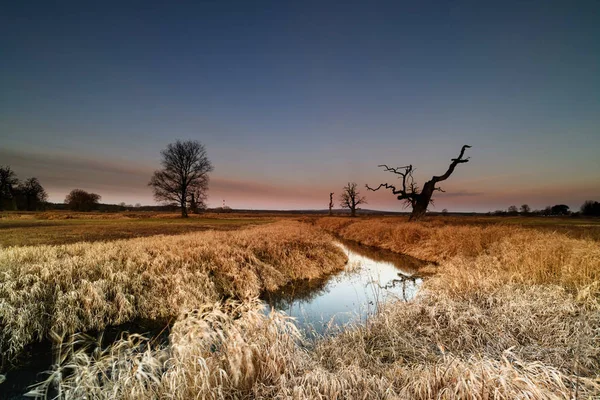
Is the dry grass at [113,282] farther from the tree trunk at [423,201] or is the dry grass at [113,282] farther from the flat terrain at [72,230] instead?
the tree trunk at [423,201]

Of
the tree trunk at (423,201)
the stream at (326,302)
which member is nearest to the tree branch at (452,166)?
the tree trunk at (423,201)

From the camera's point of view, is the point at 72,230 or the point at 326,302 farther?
the point at 72,230

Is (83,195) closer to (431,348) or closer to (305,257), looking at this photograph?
(305,257)

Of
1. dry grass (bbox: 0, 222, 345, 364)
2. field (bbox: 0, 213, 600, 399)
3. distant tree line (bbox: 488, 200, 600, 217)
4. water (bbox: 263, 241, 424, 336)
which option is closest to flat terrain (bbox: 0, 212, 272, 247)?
dry grass (bbox: 0, 222, 345, 364)

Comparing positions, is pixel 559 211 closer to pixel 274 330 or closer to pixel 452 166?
pixel 452 166

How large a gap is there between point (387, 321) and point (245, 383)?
3.60 metres

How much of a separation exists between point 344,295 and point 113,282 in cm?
791

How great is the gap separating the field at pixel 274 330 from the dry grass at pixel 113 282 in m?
0.04

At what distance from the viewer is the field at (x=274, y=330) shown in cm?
343

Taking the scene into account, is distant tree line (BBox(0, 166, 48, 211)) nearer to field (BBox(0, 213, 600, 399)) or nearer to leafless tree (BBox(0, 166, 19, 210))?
leafless tree (BBox(0, 166, 19, 210))

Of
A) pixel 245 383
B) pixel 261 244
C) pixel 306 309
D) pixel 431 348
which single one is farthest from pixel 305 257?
pixel 245 383

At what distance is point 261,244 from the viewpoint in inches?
575

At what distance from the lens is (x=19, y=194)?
4684 cm

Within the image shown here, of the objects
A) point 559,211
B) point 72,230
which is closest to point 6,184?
point 72,230
